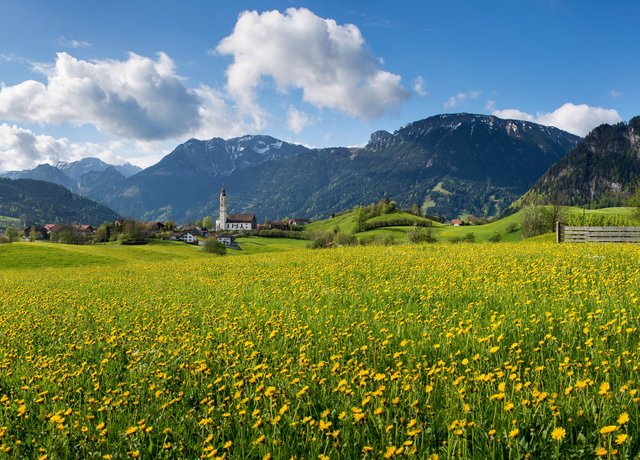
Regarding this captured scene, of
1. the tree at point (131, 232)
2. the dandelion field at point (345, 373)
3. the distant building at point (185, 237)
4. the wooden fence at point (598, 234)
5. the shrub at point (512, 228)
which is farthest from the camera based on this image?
the distant building at point (185, 237)

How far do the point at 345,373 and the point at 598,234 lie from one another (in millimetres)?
32156

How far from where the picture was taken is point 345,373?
512cm

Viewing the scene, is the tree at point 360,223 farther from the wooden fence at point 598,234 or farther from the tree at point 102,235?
the wooden fence at point 598,234

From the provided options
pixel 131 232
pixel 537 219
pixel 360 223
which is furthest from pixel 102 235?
pixel 537 219

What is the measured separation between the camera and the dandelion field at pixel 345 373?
11.9 ft

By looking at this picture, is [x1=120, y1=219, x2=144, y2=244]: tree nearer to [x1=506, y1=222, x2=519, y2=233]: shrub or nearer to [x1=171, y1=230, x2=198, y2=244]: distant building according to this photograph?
[x1=171, y1=230, x2=198, y2=244]: distant building

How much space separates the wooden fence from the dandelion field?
2202 centimetres

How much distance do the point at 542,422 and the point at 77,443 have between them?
15.0 feet

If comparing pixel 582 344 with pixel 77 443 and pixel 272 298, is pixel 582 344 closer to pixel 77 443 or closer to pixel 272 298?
pixel 77 443

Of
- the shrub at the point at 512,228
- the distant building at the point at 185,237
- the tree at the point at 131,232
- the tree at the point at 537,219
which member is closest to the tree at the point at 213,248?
the tree at the point at 131,232

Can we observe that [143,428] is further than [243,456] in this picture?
Yes

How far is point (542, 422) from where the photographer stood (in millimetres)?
3637

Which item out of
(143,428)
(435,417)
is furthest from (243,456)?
(435,417)

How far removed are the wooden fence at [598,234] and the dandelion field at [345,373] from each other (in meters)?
22.0
